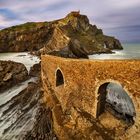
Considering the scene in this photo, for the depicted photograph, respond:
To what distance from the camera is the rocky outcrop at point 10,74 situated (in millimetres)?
38138

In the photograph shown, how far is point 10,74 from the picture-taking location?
1578 inches

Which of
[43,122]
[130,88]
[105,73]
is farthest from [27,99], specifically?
[130,88]

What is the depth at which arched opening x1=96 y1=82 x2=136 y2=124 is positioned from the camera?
20.5 metres

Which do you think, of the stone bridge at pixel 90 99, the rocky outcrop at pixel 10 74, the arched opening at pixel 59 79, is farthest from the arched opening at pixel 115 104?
the rocky outcrop at pixel 10 74

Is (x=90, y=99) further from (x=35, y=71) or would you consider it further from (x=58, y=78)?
(x=35, y=71)

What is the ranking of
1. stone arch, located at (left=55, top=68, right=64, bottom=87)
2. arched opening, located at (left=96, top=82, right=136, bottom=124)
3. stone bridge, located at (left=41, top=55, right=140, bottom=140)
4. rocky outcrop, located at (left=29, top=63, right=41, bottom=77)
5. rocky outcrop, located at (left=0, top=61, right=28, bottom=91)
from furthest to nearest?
1. rocky outcrop, located at (left=29, top=63, right=41, bottom=77)
2. rocky outcrop, located at (left=0, top=61, right=28, bottom=91)
3. stone arch, located at (left=55, top=68, right=64, bottom=87)
4. arched opening, located at (left=96, top=82, right=136, bottom=124)
5. stone bridge, located at (left=41, top=55, right=140, bottom=140)

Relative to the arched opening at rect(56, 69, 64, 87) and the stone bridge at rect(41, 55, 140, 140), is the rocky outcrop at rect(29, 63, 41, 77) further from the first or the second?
the stone bridge at rect(41, 55, 140, 140)

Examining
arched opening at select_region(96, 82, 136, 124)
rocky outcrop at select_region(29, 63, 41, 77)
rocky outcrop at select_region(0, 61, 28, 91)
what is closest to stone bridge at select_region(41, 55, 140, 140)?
arched opening at select_region(96, 82, 136, 124)

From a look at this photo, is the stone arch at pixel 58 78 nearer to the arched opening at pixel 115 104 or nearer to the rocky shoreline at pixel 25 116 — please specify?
the rocky shoreline at pixel 25 116

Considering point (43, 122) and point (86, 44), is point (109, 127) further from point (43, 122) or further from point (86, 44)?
point (86, 44)

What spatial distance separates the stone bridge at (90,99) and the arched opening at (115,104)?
0.60 metres

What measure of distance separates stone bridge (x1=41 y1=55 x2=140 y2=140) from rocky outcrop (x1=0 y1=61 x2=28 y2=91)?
1393 cm

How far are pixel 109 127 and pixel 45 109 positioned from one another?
8476 millimetres

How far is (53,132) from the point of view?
67.6 feet
